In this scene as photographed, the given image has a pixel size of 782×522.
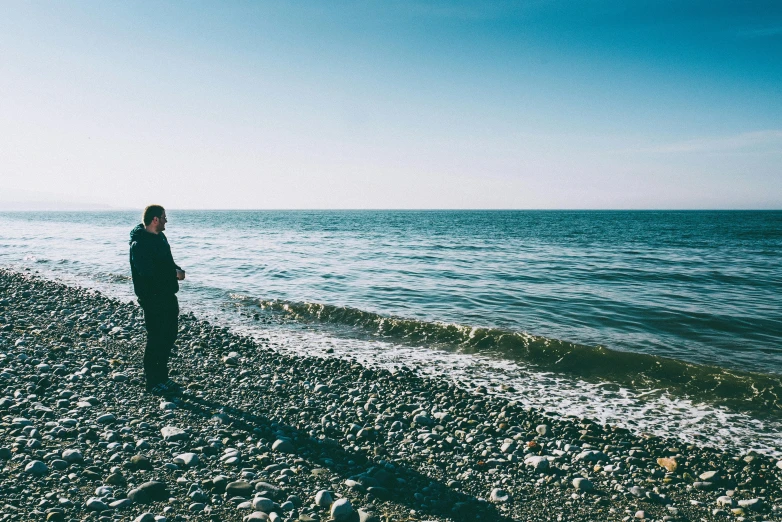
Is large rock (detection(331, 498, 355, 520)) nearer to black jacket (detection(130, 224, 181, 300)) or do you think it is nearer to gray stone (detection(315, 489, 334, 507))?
gray stone (detection(315, 489, 334, 507))

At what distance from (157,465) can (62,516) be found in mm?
1109

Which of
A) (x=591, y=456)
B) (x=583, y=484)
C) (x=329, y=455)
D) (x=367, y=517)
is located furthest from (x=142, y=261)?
(x=591, y=456)

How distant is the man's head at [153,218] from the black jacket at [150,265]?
0.28 feet

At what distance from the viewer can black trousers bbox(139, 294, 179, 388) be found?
7.32m

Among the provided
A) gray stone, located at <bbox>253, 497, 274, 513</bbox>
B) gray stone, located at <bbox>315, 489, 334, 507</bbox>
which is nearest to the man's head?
gray stone, located at <bbox>253, 497, 274, 513</bbox>

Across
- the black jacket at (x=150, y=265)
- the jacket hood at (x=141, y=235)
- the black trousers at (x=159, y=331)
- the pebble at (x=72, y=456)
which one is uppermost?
the jacket hood at (x=141, y=235)

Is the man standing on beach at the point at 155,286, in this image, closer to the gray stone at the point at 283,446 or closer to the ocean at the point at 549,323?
the gray stone at the point at 283,446

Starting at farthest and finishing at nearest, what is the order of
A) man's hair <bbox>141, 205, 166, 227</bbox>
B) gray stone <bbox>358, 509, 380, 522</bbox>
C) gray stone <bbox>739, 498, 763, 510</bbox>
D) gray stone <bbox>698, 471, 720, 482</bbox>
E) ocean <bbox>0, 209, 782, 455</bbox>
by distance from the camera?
ocean <bbox>0, 209, 782, 455</bbox> < man's hair <bbox>141, 205, 166, 227</bbox> < gray stone <bbox>698, 471, 720, 482</bbox> < gray stone <bbox>739, 498, 763, 510</bbox> < gray stone <bbox>358, 509, 380, 522</bbox>

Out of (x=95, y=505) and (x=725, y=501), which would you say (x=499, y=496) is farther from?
(x=95, y=505)

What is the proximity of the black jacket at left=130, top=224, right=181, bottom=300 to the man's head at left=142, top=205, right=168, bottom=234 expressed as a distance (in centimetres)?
8

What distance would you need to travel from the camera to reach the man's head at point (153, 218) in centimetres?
701

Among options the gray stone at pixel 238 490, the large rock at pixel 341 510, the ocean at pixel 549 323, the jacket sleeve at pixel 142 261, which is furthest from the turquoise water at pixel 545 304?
the gray stone at pixel 238 490

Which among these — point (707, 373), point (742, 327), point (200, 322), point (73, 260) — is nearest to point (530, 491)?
point (707, 373)

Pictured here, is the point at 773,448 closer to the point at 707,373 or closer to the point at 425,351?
the point at 707,373
